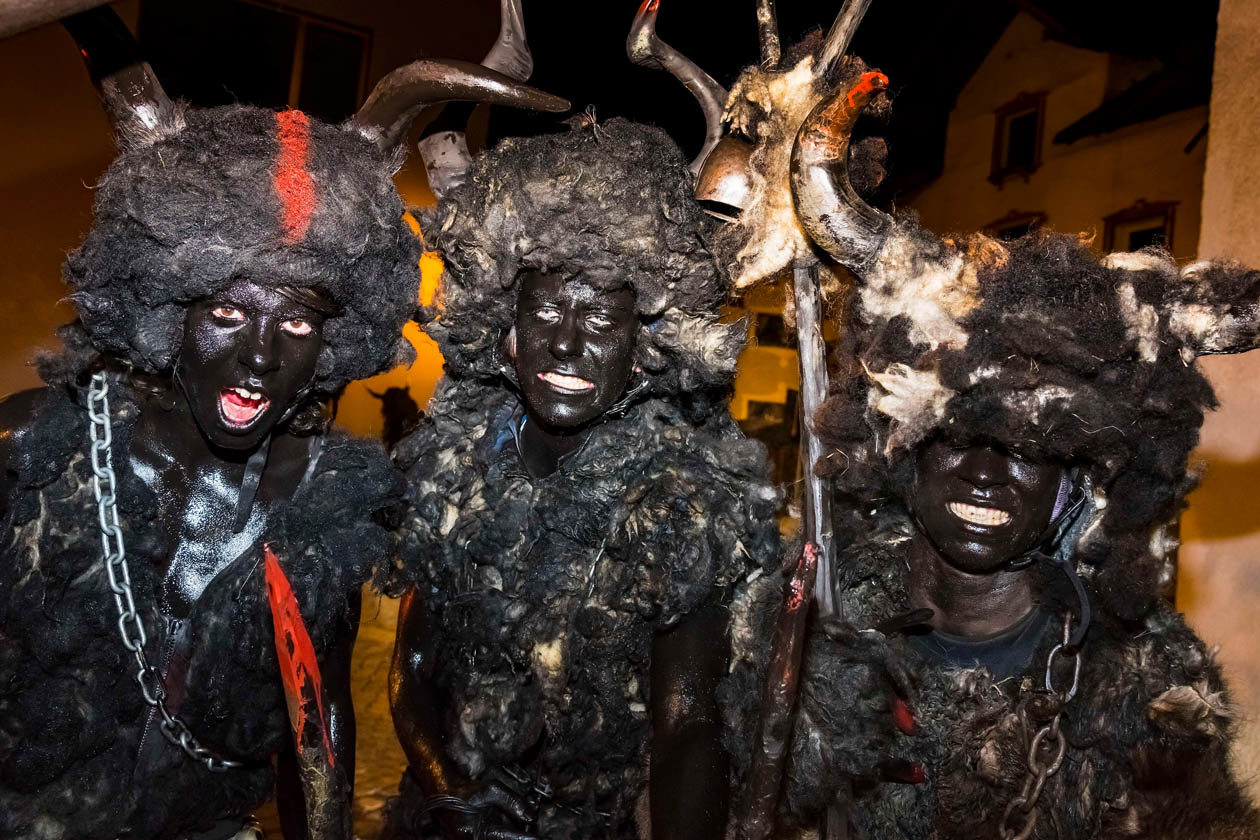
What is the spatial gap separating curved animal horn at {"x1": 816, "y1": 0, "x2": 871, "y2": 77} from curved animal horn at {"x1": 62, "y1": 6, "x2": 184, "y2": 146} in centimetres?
170

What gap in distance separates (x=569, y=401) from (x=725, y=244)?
64 cm

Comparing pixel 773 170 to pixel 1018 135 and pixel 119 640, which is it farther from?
pixel 1018 135

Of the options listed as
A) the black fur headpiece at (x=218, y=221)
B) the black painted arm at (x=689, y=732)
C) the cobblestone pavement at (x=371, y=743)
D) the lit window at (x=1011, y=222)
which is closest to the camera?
the black fur headpiece at (x=218, y=221)

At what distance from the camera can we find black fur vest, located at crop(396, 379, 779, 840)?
2.81 m

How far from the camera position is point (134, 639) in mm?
2480

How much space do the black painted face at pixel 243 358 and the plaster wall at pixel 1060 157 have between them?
32.2 ft

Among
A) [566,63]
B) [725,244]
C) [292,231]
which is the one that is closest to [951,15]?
[566,63]

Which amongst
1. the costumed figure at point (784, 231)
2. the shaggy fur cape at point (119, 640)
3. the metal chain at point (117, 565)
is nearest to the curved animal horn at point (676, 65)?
the costumed figure at point (784, 231)

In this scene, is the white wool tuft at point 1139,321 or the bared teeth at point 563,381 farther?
the bared teeth at point 563,381

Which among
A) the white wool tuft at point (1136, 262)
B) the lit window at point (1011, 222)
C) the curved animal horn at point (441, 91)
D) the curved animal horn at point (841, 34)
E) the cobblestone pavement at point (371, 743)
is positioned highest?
the lit window at point (1011, 222)

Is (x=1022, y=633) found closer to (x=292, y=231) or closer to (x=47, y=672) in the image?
(x=292, y=231)

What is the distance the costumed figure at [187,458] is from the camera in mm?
2359

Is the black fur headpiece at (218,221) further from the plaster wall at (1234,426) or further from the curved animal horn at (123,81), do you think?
the plaster wall at (1234,426)

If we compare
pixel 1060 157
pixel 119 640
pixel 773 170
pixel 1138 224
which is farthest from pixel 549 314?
pixel 1060 157
